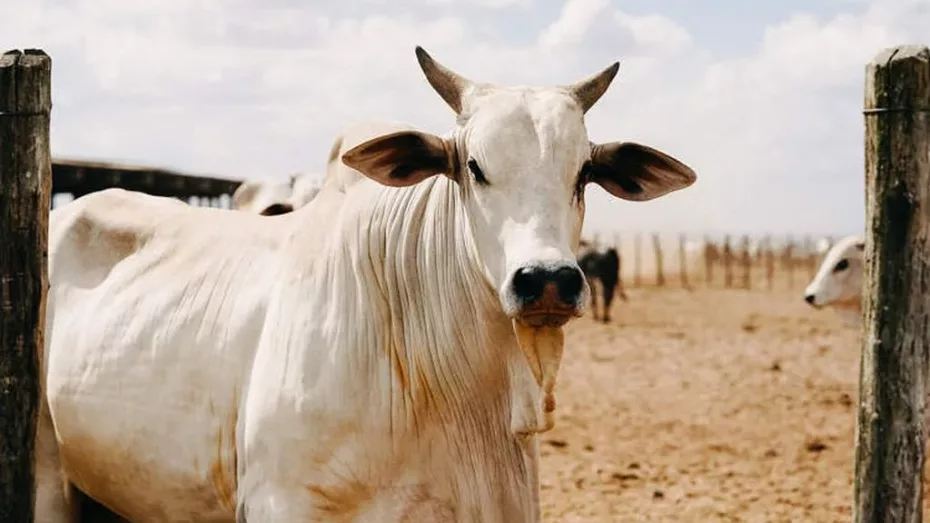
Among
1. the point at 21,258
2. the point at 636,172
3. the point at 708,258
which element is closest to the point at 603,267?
the point at 636,172

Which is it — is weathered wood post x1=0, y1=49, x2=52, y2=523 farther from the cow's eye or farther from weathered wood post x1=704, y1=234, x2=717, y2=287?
weathered wood post x1=704, y1=234, x2=717, y2=287

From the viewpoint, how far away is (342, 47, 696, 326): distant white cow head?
309cm

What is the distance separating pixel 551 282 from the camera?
9.96 feet

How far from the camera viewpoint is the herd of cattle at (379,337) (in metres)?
3.34

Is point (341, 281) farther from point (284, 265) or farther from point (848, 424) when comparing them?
point (848, 424)

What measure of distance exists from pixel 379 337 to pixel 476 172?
0.57 meters

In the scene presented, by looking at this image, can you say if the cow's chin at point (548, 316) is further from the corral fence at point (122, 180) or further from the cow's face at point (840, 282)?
the cow's face at point (840, 282)

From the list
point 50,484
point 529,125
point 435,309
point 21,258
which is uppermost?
point 529,125

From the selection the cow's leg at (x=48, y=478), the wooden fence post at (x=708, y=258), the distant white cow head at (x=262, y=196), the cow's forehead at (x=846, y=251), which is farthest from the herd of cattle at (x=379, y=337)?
the wooden fence post at (x=708, y=258)

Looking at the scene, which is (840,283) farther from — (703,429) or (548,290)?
(548,290)

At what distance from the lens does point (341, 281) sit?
3701 millimetres

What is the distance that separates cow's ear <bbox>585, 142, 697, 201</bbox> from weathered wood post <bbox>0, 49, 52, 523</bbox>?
1551 mm

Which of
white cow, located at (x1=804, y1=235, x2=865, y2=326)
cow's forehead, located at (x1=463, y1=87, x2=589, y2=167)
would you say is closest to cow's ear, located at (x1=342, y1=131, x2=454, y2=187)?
cow's forehead, located at (x1=463, y1=87, x2=589, y2=167)

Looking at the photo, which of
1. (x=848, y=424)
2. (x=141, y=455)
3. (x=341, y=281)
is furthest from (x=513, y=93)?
(x=848, y=424)
